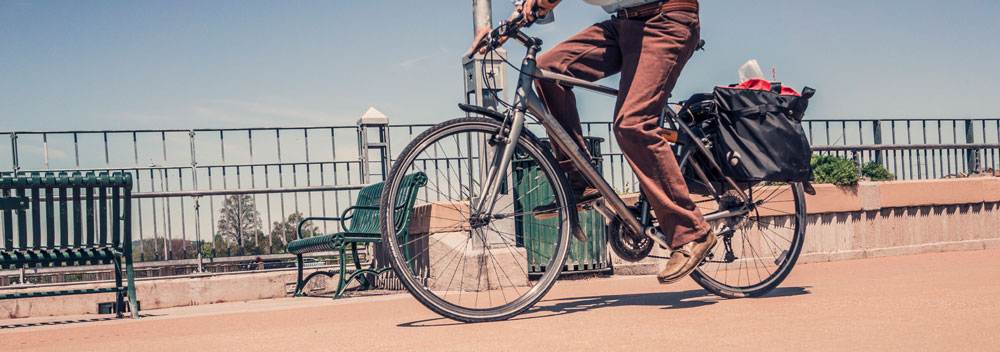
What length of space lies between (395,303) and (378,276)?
2.89 m

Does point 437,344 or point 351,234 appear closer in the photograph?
point 437,344

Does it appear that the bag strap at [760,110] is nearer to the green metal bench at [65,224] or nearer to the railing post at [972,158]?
the green metal bench at [65,224]

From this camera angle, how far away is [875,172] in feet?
28.6

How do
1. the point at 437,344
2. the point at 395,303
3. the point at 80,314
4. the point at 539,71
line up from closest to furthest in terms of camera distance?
1. the point at 437,344
2. the point at 539,71
3. the point at 395,303
4. the point at 80,314

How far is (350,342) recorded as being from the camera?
9.70 feet

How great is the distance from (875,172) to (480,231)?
6221mm

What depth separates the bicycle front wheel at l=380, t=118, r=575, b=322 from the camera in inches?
129

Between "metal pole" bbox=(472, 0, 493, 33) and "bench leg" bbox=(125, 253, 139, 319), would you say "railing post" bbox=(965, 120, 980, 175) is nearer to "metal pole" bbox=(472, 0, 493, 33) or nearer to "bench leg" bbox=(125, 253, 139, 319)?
"metal pole" bbox=(472, 0, 493, 33)

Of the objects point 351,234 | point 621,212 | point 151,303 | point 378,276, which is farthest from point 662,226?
point 151,303

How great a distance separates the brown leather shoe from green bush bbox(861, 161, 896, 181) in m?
5.71

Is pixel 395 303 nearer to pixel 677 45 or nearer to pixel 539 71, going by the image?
pixel 539 71

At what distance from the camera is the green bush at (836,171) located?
7.36m

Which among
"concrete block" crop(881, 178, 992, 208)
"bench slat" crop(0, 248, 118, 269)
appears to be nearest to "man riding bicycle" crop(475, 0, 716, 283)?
"bench slat" crop(0, 248, 118, 269)

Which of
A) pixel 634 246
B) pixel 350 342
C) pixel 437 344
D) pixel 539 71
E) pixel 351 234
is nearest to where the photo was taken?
pixel 437 344
